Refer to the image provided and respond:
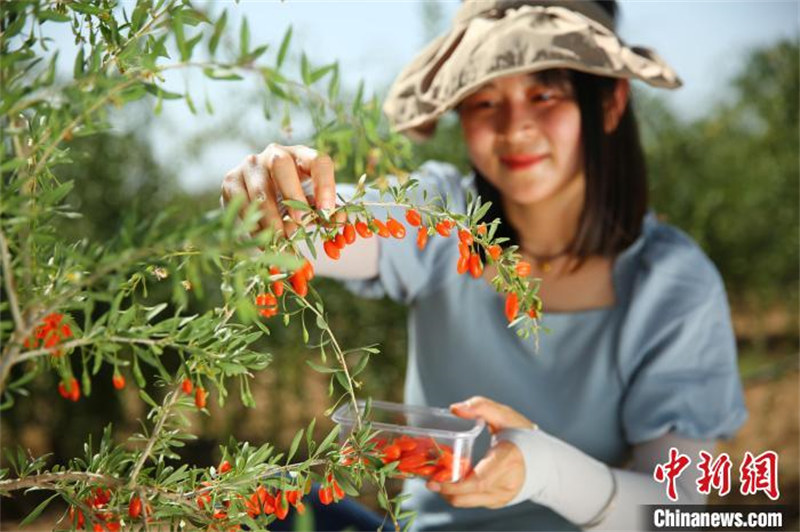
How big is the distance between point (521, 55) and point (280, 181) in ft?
1.68

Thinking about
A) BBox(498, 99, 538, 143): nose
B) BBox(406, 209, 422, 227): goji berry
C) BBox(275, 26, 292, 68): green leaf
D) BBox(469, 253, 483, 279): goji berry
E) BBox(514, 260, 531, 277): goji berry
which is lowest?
BBox(514, 260, 531, 277): goji berry

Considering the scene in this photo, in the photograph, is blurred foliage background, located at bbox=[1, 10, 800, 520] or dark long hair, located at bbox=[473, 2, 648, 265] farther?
blurred foliage background, located at bbox=[1, 10, 800, 520]

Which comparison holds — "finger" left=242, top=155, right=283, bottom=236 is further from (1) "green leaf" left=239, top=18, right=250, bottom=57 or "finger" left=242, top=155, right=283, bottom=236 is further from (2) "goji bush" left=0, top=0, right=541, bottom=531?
(1) "green leaf" left=239, top=18, right=250, bottom=57

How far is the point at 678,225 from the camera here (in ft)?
9.09

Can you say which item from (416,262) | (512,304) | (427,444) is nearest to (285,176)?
(512,304)

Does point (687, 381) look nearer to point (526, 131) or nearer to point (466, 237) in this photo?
point (526, 131)

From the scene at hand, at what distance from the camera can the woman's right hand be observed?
651mm

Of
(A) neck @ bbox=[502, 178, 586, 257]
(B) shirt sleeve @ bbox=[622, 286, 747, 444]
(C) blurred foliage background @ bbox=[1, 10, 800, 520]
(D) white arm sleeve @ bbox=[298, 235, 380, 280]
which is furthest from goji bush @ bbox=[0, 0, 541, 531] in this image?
(C) blurred foliage background @ bbox=[1, 10, 800, 520]

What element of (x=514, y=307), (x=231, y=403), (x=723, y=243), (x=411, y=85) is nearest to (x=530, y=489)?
(x=514, y=307)

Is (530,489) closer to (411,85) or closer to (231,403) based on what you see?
(411,85)

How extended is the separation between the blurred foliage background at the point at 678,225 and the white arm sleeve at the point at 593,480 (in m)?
1.21

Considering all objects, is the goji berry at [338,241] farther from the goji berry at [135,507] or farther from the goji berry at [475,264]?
the goji berry at [135,507]

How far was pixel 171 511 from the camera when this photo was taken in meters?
0.57

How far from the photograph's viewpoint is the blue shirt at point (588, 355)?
121 cm
